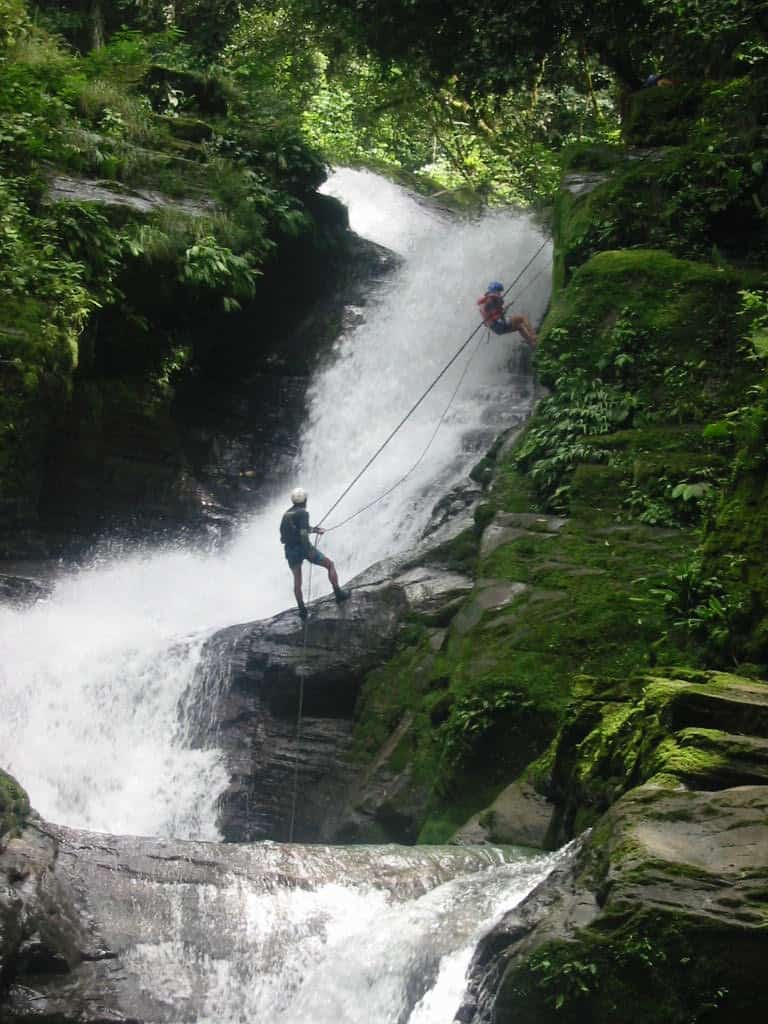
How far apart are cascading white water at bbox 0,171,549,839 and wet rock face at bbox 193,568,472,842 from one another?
1.22 feet

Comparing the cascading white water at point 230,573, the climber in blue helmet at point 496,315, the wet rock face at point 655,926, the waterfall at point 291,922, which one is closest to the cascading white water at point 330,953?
the waterfall at point 291,922

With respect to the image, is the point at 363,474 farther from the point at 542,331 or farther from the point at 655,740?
the point at 655,740

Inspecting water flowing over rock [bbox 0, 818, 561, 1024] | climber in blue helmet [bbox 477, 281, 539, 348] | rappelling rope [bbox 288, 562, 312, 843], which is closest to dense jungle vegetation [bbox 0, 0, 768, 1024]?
rappelling rope [bbox 288, 562, 312, 843]

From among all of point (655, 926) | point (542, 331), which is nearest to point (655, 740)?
point (655, 926)

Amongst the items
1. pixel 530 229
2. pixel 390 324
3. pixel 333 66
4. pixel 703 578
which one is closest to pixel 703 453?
pixel 703 578

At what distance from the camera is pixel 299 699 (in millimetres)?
11898

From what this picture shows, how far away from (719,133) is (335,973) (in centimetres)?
1170

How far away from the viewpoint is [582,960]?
4.84m

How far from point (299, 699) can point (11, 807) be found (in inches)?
192

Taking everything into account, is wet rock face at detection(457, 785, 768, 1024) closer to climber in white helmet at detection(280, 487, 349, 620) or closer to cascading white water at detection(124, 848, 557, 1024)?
cascading white water at detection(124, 848, 557, 1024)

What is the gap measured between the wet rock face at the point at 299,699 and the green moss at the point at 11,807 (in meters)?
4.26

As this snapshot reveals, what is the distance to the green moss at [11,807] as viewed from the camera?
7.03m

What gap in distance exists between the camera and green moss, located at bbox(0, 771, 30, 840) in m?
7.03

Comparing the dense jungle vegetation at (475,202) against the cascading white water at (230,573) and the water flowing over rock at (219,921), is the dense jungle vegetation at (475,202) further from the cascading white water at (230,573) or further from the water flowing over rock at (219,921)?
the water flowing over rock at (219,921)
